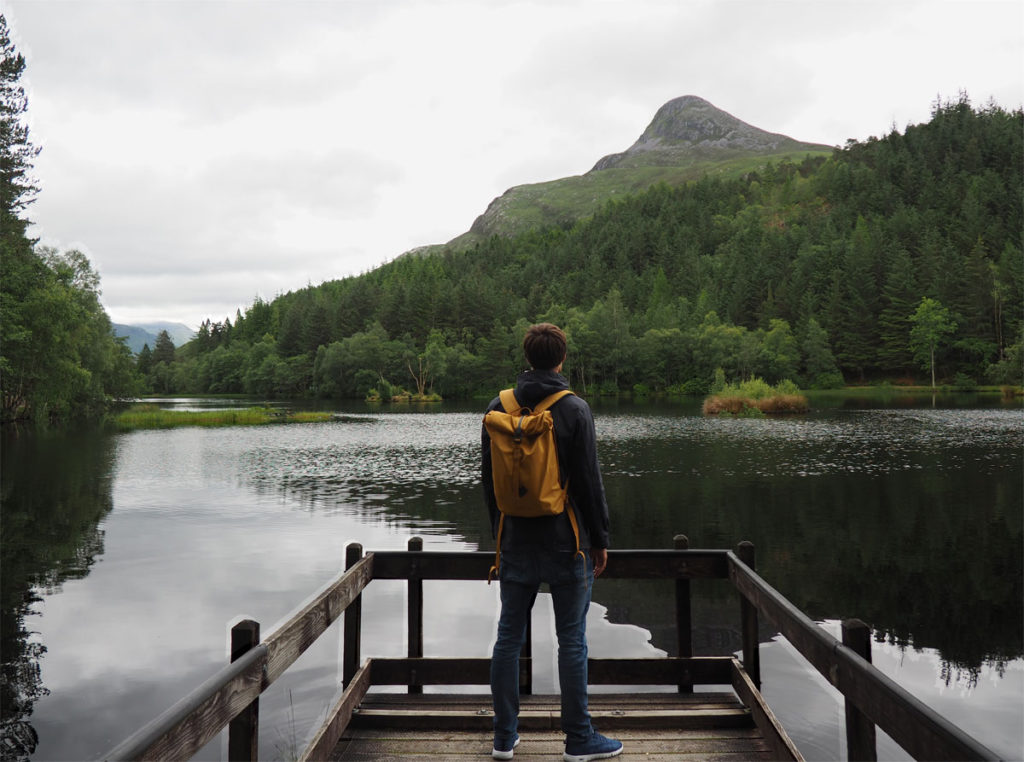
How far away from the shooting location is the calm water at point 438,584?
7.75m

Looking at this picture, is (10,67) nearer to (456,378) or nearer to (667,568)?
(667,568)

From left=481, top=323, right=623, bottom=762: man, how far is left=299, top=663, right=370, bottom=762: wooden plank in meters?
1.03

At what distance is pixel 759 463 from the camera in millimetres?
27344

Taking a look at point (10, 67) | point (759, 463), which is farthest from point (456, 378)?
point (759, 463)

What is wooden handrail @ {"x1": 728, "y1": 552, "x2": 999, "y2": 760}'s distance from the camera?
2286 millimetres

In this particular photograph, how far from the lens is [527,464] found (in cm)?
401

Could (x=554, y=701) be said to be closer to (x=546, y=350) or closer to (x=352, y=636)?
(x=352, y=636)

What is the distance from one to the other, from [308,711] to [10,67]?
43.5 m

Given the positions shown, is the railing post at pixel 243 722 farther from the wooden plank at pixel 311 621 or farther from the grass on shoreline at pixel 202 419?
the grass on shoreline at pixel 202 419

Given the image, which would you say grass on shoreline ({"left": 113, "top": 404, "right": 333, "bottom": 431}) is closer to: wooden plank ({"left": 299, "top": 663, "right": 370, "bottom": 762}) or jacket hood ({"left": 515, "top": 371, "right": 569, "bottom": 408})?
wooden plank ({"left": 299, "top": 663, "right": 370, "bottom": 762})

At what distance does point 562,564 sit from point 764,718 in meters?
1.76

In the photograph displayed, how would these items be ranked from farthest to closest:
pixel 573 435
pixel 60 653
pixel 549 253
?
1. pixel 549 253
2. pixel 60 653
3. pixel 573 435

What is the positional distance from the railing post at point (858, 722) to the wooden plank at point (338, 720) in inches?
110

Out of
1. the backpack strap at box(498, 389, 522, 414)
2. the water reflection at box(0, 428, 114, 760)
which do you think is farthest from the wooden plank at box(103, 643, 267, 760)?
the water reflection at box(0, 428, 114, 760)
